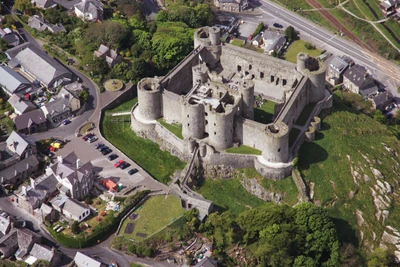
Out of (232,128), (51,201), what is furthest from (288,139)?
(51,201)

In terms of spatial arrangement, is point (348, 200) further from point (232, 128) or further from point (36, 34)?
point (36, 34)

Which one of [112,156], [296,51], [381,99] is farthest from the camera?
[296,51]

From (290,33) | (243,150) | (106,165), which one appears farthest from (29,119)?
(290,33)

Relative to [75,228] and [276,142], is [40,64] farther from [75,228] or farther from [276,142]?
[276,142]

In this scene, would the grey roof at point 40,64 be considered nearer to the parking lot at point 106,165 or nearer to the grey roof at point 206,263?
the parking lot at point 106,165

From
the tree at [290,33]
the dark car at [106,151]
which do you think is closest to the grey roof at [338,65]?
the tree at [290,33]
